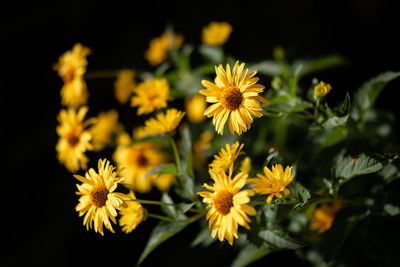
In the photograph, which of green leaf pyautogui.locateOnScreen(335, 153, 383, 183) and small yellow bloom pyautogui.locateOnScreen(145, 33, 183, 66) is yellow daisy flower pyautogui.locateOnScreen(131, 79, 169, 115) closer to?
small yellow bloom pyautogui.locateOnScreen(145, 33, 183, 66)

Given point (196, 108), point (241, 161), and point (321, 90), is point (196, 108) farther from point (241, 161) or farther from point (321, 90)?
point (321, 90)

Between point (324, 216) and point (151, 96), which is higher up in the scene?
point (151, 96)

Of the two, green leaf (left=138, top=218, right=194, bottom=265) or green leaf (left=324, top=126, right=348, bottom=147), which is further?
green leaf (left=324, top=126, right=348, bottom=147)

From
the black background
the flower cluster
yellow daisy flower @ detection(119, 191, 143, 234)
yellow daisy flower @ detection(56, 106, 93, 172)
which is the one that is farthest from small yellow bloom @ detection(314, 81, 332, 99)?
the black background

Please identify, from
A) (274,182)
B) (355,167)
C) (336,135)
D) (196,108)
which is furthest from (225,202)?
(196,108)

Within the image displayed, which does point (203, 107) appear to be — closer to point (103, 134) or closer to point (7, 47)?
point (103, 134)

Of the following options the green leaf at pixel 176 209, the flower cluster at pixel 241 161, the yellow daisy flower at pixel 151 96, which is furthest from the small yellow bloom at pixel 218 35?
the green leaf at pixel 176 209

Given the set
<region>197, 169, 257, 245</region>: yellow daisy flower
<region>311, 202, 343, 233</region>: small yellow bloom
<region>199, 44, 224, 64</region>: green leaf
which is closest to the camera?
<region>197, 169, 257, 245</region>: yellow daisy flower
